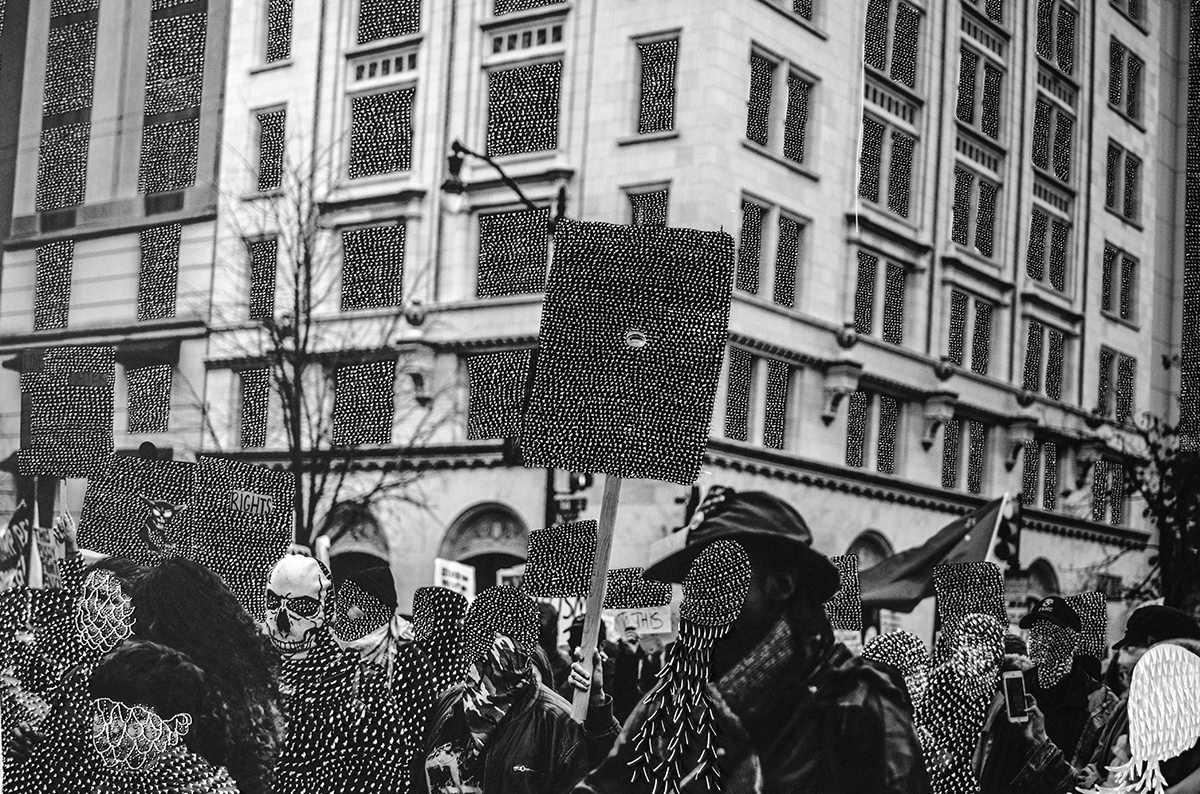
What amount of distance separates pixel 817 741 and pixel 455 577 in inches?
54.5

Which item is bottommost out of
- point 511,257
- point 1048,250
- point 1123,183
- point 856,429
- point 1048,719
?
point 1048,719

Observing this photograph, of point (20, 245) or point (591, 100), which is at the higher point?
point (591, 100)

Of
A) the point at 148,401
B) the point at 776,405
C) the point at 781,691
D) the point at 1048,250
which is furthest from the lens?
the point at 1048,250

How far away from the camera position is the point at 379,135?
16.3 ft

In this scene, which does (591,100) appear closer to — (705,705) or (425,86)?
(425,86)

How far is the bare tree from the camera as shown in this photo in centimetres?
487

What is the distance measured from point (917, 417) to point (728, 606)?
1.46 m

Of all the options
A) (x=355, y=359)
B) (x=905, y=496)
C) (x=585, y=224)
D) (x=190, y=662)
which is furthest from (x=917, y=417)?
(x=190, y=662)

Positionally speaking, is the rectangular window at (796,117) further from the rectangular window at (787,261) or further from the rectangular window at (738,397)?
the rectangular window at (738,397)

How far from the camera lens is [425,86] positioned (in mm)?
5027

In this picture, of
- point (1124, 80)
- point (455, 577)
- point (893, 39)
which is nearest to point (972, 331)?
point (893, 39)

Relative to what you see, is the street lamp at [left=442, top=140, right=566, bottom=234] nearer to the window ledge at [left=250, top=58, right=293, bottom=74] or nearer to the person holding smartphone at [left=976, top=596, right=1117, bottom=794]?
the window ledge at [left=250, top=58, right=293, bottom=74]
